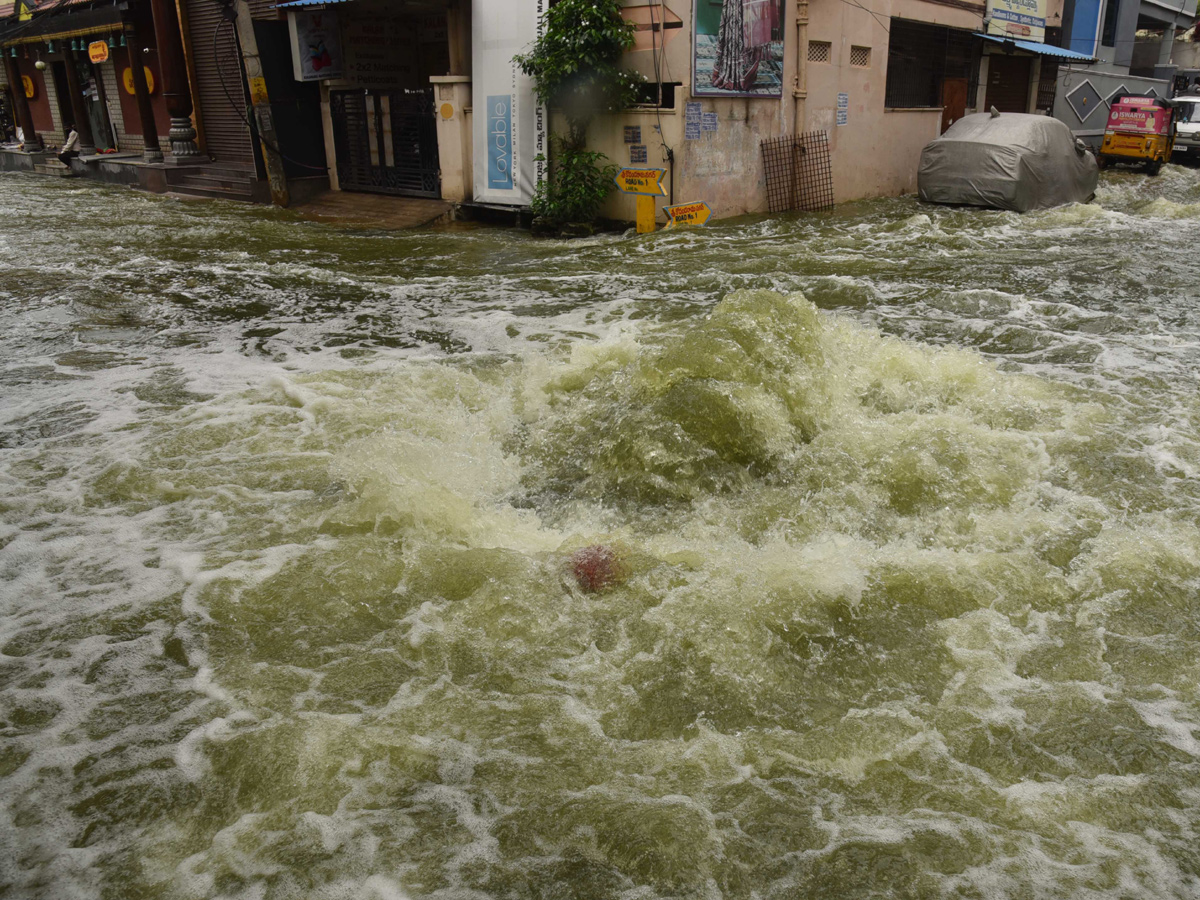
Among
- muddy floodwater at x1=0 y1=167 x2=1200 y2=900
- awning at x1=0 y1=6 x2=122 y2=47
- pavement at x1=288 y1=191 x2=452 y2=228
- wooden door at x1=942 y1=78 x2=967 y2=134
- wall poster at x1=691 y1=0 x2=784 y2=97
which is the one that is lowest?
muddy floodwater at x1=0 y1=167 x2=1200 y2=900

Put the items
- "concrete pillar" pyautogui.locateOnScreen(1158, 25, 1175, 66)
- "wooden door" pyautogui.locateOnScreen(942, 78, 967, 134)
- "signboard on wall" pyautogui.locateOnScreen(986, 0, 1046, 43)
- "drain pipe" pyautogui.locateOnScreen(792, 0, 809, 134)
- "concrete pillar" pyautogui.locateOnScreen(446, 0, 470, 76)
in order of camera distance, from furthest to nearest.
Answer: "concrete pillar" pyautogui.locateOnScreen(1158, 25, 1175, 66), "wooden door" pyautogui.locateOnScreen(942, 78, 967, 134), "signboard on wall" pyautogui.locateOnScreen(986, 0, 1046, 43), "drain pipe" pyautogui.locateOnScreen(792, 0, 809, 134), "concrete pillar" pyautogui.locateOnScreen(446, 0, 470, 76)

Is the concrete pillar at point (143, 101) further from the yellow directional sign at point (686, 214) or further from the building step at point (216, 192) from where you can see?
the yellow directional sign at point (686, 214)

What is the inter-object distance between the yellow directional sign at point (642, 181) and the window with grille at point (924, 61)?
6391 millimetres

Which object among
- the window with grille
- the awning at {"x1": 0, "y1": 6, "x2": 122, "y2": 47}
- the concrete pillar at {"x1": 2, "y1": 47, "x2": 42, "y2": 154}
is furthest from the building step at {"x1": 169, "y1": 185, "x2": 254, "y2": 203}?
the window with grille

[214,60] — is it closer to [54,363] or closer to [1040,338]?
[54,363]

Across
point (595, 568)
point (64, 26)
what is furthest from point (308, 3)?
point (595, 568)

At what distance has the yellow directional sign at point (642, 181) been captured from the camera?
11.9 m

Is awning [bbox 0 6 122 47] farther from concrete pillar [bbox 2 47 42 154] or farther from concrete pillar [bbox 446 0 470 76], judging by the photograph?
concrete pillar [bbox 446 0 470 76]

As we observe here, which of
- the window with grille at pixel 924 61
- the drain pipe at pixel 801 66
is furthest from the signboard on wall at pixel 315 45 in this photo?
the window with grille at pixel 924 61

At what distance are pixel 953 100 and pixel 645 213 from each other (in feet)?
32.9

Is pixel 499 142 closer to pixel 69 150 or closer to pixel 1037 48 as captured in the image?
pixel 1037 48

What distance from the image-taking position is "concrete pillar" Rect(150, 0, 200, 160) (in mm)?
17141

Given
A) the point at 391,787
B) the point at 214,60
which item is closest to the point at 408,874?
the point at 391,787

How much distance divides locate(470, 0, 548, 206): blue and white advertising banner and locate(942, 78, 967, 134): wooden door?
33.0 ft
